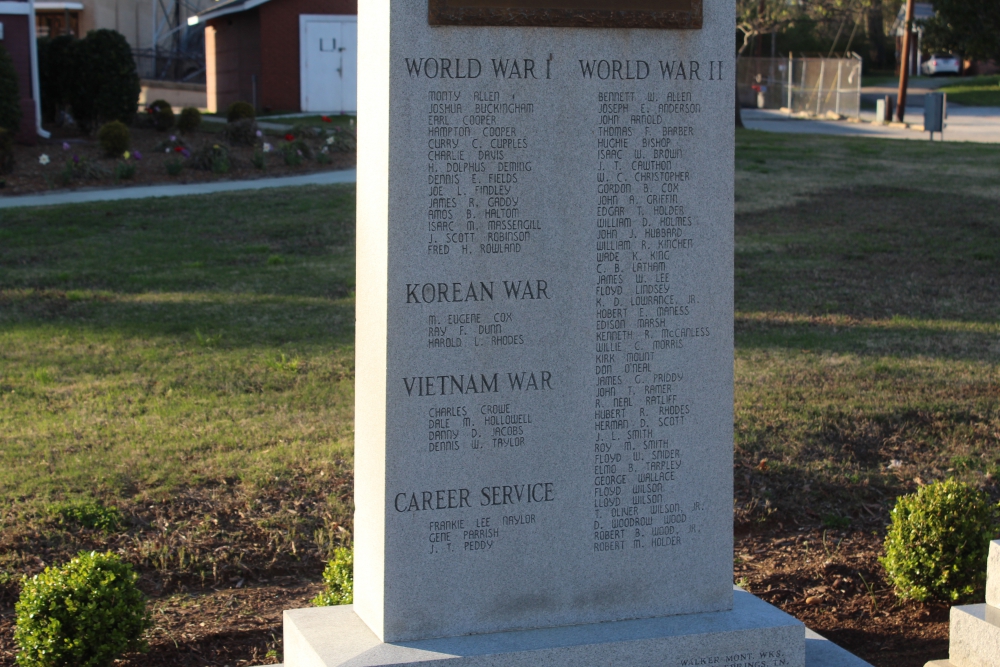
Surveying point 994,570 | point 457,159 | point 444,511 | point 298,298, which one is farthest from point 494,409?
point 298,298

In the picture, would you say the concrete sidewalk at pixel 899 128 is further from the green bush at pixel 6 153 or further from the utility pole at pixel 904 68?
the green bush at pixel 6 153

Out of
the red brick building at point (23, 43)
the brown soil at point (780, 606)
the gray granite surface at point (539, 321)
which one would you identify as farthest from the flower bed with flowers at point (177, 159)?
the gray granite surface at point (539, 321)

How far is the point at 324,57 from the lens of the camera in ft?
96.1

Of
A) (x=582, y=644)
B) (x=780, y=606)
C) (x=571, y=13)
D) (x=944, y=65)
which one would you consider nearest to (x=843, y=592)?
(x=780, y=606)

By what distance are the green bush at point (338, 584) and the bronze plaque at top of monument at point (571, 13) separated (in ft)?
7.17

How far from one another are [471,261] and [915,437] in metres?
4.07

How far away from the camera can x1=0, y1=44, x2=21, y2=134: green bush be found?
1814cm

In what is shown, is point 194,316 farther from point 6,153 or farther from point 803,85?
point 803,85

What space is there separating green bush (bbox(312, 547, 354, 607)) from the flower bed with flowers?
505 inches

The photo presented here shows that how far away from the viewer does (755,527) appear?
220 inches

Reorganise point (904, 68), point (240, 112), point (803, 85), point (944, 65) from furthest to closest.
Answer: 1. point (944, 65)
2. point (803, 85)
3. point (904, 68)
4. point (240, 112)

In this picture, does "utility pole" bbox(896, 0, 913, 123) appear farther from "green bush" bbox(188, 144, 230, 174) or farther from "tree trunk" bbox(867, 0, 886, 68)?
"tree trunk" bbox(867, 0, 886, 68)

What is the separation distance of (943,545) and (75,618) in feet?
11.6

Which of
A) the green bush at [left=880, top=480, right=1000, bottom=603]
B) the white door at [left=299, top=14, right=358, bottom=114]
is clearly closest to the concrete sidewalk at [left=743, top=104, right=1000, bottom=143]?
the white door at [left=299, top=14, right=358, bottom=114]
